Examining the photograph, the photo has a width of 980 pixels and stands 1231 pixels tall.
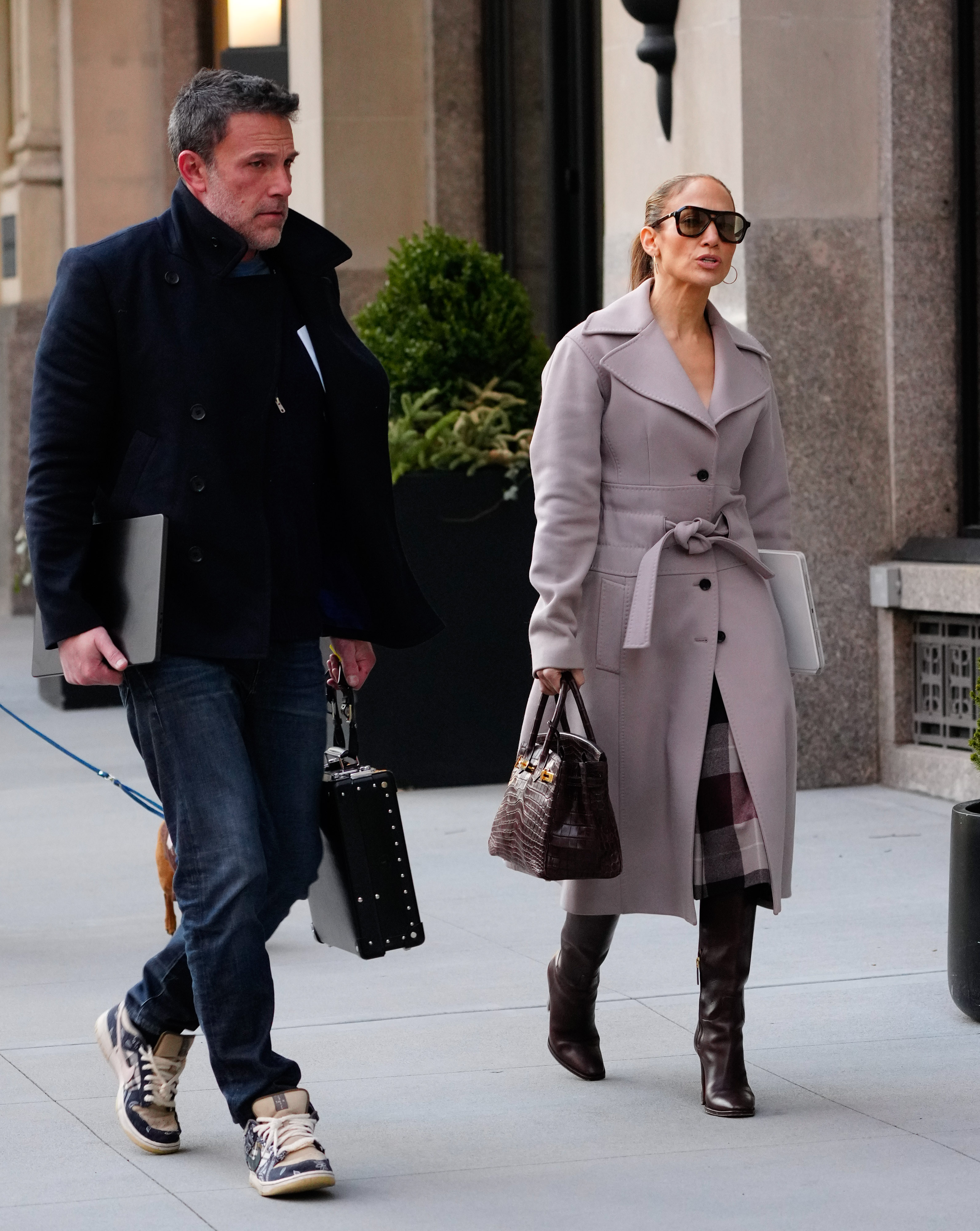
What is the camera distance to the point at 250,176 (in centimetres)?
404

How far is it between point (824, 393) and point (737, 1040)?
15.0ft

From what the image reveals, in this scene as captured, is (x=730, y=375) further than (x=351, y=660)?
Yes

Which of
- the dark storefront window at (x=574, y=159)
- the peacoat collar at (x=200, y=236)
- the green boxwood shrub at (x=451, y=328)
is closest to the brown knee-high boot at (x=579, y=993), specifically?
the peacoat collar at (x=200, y=236)

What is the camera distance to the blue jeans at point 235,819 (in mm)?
3984

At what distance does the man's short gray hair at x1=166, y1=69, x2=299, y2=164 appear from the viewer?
402cm

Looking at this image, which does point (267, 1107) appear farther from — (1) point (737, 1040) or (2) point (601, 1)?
(2) point (601, 1)

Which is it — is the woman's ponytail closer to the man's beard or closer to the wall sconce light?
the man's beard

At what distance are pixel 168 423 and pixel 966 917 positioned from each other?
2404mm

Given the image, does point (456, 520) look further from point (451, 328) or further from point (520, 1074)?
point (520, 1074)

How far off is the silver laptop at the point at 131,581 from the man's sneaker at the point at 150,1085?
30.7 inches

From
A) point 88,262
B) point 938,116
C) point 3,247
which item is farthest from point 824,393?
point 3,247

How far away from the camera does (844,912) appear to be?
657cm

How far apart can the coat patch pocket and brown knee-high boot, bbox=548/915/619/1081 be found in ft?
1.92

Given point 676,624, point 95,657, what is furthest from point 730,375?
point 95,657
